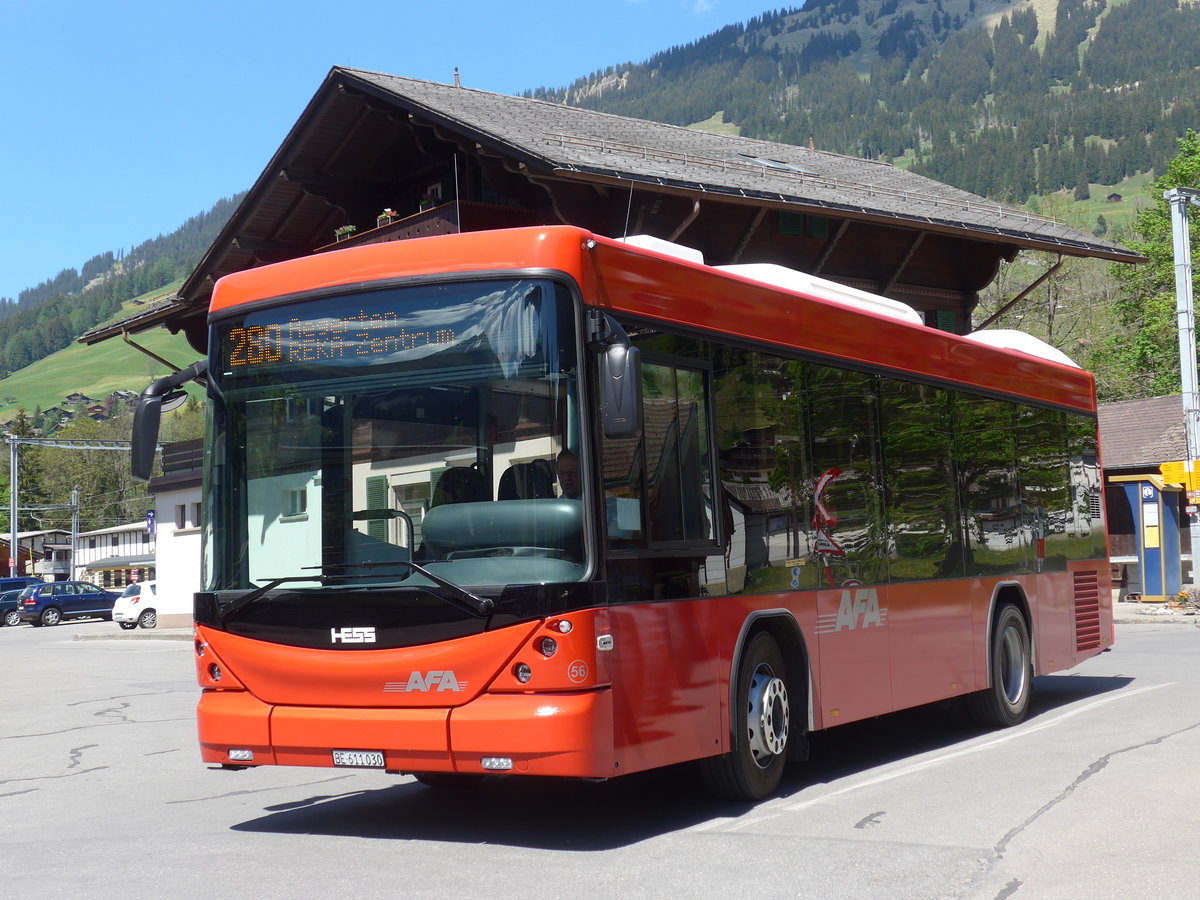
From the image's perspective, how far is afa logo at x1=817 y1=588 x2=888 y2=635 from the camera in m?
9.23

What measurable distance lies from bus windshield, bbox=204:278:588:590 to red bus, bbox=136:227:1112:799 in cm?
1

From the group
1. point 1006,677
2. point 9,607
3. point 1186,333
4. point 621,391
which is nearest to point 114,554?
point 9,607

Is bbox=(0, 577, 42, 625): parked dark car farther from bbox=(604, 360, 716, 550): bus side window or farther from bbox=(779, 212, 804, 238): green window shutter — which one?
bbox=(604, 360, 716, 550): bus side window

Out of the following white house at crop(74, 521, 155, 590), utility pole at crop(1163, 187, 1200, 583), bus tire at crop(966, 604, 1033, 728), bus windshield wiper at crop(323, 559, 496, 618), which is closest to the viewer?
bus windshield wiper at crop(323, 559, 496, 618)

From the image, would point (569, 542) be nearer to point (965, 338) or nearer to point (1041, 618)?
point (965, 338)

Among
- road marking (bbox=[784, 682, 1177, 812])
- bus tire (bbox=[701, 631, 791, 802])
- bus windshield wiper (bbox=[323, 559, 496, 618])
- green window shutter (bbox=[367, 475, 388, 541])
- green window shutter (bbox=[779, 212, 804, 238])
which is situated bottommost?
road marking (bbox=[784, 682, 1177, 812])

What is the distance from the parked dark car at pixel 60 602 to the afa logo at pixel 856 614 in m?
51.9

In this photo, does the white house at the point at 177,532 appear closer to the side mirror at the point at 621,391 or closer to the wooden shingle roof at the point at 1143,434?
the wooden shingle roof at the point at 1143,434

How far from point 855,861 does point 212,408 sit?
4.17 metres

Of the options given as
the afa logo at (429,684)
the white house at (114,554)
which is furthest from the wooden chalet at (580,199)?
the white house at (114,554)

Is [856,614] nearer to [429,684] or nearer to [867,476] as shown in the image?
[867,476]

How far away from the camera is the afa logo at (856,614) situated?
9.23 m

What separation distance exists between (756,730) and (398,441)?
2746 millimetres

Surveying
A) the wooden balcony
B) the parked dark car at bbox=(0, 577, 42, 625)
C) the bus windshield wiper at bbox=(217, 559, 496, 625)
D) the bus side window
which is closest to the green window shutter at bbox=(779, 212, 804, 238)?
the wooden balcony
